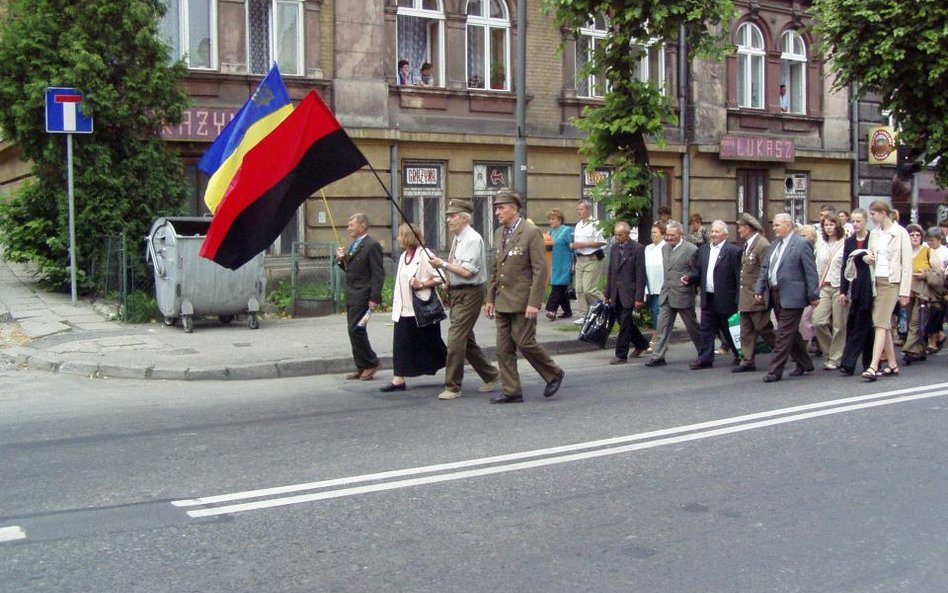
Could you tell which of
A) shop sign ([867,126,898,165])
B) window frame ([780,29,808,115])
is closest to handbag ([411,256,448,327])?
window frame ([780,29,808,115])

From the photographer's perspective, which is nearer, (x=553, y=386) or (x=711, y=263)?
(x=553, y=386)

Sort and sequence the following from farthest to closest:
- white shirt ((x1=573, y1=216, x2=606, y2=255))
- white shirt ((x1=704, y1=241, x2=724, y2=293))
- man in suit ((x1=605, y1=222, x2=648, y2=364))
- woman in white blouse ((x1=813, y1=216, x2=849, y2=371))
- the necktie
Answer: white shirt ((x1=573, y1=216, x2=606, y2=255))
man in suit ((x1=605, y1=222, x2=648, y2=364))
white shirt ((x1=704, y1=241, x2=724, y2=293))
woman in white blouse ((x1=813, y1=216, x2=849, y2=371))
the necktie

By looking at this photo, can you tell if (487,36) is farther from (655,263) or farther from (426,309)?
(426,309)

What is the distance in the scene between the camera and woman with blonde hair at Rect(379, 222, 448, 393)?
10.7 m

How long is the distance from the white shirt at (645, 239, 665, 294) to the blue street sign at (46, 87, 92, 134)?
8.22m

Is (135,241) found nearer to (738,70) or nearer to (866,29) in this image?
(866,29)

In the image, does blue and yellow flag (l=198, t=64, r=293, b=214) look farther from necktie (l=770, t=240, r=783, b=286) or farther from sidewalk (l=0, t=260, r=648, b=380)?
necktie (l=770, t=240, r=783, b=286)

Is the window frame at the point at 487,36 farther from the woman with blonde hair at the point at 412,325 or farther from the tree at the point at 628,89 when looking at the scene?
the woman with blonde hair at the point at 412,325

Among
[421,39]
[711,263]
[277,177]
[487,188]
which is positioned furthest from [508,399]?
[421,39]

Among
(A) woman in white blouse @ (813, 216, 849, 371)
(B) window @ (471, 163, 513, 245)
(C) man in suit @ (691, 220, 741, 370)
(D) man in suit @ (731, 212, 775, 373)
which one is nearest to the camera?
(D) man in suit @ (731, 212, 775, 373)

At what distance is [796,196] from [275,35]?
48.8 feet

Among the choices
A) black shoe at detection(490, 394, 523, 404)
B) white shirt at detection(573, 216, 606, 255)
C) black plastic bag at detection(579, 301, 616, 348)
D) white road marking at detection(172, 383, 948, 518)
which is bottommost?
white road marking at detection(172, 383, 948, 518)

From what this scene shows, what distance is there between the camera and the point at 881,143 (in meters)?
28.6

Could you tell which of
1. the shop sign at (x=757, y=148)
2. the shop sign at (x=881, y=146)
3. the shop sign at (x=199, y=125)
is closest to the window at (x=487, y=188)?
the shop sign at (x=199, y=125)
